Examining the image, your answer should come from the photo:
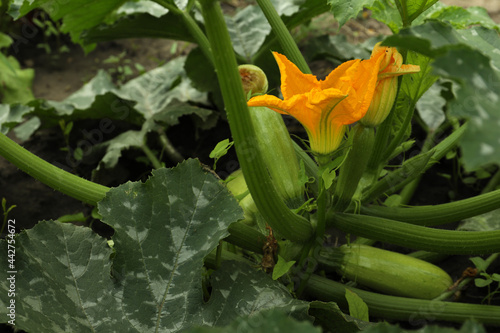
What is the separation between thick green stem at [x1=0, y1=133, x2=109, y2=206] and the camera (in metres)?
1.24

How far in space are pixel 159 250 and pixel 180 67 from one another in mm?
1498

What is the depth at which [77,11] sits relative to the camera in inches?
75.6

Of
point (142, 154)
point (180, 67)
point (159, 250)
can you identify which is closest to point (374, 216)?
point (159, 250)

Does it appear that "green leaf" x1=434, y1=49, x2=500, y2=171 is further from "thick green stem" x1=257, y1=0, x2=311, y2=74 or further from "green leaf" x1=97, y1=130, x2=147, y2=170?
"green leaf" x1=97, y1=130, x2=147, y2=170

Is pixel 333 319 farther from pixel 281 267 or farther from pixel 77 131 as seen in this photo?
pixel 77 131

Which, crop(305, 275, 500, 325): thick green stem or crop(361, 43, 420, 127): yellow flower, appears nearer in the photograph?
crop(361, 43, 420, 127): yellow flower

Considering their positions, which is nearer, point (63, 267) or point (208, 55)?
point (63, 267)

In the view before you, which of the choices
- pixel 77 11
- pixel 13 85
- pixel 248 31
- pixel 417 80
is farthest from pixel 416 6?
pixel 13 85

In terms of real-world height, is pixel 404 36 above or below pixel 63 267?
above

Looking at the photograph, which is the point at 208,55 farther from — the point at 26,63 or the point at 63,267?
the point at 26,63

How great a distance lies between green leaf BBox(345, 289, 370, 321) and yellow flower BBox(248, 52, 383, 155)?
44cm

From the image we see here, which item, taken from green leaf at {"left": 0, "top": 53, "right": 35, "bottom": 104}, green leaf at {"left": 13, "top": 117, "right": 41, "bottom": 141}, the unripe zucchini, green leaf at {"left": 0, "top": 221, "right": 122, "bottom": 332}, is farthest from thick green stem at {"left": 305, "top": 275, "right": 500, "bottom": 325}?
green leaf at {"left": 0, "top": 53, "right": 35, "bottom": 104}

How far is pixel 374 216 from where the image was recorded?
→ 142 cm

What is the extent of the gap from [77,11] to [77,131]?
560mm
